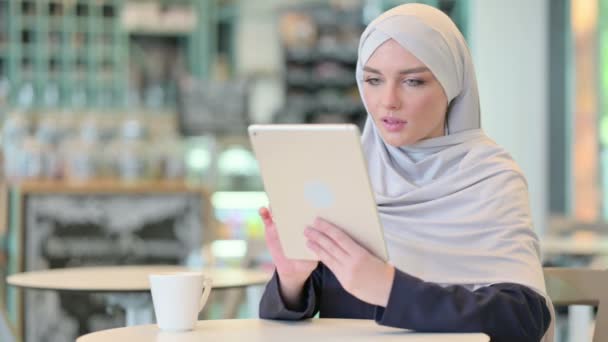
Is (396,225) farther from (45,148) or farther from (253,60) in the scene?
(253,60)

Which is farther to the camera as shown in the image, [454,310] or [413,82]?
[413,82]

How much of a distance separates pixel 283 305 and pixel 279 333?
0.16 meters

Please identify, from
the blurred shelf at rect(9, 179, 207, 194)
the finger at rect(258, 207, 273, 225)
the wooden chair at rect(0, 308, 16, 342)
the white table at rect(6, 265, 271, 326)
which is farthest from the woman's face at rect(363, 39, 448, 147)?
the blurred shelf at rect(9, 179, 207, 194)

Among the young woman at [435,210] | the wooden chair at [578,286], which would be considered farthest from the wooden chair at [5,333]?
the wooden chair at [578,286]

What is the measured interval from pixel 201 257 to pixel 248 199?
4.17 m

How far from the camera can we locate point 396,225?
1.74 m

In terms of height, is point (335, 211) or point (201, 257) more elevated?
point (335, 211)

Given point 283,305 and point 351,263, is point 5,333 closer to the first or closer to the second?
point 283,305

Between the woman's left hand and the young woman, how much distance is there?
Answer: 0.02m

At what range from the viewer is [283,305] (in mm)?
1763

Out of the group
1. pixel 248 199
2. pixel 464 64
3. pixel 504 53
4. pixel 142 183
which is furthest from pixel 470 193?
pixel 248 199

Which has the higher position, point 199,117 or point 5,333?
point 199,117

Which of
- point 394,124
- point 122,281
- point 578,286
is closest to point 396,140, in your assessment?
point 394,124

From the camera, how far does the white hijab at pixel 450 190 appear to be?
1.66 m
